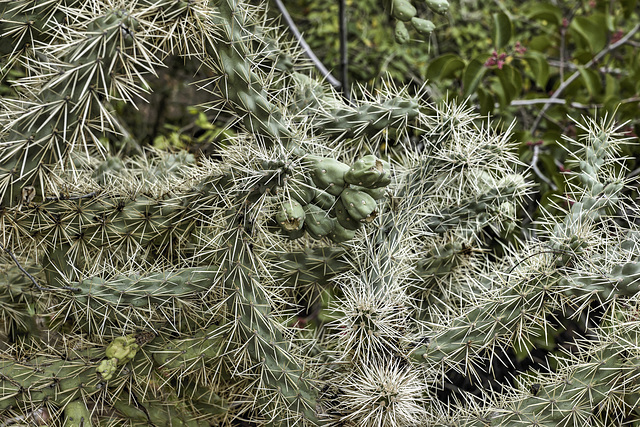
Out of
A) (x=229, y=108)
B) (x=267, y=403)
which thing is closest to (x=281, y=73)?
(x=229, y=108)

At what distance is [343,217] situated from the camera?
1.02 metres

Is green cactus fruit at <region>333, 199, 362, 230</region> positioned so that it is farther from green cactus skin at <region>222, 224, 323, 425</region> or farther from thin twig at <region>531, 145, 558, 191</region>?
thin twig at <region>531, 145, 558, 191</region>

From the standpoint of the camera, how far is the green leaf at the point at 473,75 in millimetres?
1646

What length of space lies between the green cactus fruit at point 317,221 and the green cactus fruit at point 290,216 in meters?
0.07

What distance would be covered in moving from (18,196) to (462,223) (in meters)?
0.95

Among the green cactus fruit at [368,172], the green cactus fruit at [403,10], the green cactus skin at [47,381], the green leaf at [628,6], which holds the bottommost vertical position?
the green cactus skin at [47,381]

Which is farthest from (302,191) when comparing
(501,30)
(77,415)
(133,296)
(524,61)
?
(524,61)

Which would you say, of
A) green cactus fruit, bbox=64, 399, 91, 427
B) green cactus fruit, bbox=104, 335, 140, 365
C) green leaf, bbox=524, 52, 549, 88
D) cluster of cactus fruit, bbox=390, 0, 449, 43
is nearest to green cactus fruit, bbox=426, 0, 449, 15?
cluster of cactus fruit, bbox=390, 0, 449, 43

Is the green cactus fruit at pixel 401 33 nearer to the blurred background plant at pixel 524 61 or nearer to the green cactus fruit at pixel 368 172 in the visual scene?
the blurred background plant at pixel 524 61

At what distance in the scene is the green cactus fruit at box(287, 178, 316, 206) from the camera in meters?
1.00

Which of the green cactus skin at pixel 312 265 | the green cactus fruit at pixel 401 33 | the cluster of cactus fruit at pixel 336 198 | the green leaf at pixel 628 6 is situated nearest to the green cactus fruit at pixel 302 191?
the cluster of cactus fruit at pixel 336 198

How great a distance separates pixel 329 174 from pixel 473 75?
2.88ft

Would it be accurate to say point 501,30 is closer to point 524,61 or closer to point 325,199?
point 524,61

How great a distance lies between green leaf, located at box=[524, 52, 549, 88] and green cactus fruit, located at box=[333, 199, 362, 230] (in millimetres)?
1147
